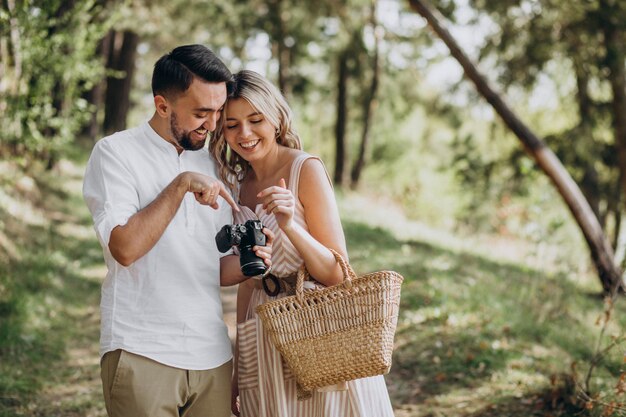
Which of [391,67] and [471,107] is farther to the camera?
[391,67]

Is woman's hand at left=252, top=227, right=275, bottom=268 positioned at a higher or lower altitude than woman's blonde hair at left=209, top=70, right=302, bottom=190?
lower

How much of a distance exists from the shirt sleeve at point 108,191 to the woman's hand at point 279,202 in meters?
0.49

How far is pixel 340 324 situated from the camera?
2.77m

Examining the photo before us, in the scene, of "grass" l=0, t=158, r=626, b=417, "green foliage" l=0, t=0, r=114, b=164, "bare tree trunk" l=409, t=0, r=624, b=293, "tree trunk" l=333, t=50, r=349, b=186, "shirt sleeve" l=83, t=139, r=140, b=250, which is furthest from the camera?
"tree trunk" l=333, t=50, r=349, b=186

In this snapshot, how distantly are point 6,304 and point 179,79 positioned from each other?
446cm

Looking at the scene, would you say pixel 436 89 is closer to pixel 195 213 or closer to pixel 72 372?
pixel 72 372

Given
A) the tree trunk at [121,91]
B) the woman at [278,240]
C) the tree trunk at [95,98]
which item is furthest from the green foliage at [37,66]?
the tree trunk at [121,91]

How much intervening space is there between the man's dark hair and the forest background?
8.73ft

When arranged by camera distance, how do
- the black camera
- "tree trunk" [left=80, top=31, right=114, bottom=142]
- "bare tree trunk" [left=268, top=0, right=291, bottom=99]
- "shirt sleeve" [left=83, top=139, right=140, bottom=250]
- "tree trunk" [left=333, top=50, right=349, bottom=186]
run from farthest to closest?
"tree trunk" [left=333, top=50, right=349, bottom=186] < "bare tree trunk" [left=268, top=0, right=291, bottom=99] < "tree trunk" [left=80, top=31, right=114, bottom=142] < the black camera < "shirt sleeve" [left=83, top=139, right=140, bottom=250]

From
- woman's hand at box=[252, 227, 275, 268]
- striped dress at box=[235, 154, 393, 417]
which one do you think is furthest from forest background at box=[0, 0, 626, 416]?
woman's hand at box=[252, 227, 275, 268]

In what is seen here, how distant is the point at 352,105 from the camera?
853 inches

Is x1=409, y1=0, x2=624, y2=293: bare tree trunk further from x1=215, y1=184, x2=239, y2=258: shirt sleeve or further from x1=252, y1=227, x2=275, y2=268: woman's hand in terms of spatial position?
x1=252, y1=227, x2=275, y2=268: woman's hand

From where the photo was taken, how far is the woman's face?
308cm

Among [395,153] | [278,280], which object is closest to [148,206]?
[278,280]
